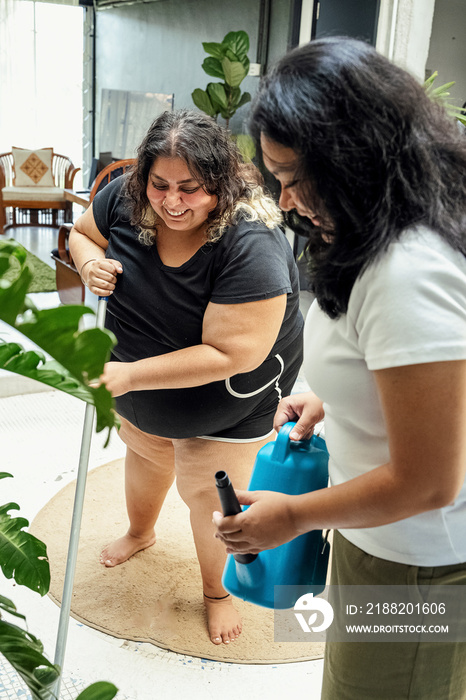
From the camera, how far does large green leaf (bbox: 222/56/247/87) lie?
435cm

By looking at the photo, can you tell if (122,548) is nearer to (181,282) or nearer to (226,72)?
(181,282)

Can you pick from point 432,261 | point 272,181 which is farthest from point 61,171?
point 432,261

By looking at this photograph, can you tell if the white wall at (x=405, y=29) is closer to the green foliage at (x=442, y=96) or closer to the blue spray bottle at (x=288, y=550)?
the green foliage at (x=442, y=96)

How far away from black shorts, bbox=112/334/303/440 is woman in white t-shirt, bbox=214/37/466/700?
793 mm

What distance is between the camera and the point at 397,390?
0.73 metres

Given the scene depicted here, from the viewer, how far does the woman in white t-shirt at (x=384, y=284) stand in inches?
28.4

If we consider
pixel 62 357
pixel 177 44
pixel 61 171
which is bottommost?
pixel 61 171

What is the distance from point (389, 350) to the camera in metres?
0.73

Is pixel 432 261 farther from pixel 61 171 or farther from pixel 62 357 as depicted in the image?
pixel 61 171

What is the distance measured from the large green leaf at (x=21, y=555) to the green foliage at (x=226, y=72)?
382 centimetres

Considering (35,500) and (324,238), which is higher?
(324,238)

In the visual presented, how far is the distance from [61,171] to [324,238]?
518cm

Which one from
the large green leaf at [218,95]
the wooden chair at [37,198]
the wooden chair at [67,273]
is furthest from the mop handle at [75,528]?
the wooden chair at [37,198]

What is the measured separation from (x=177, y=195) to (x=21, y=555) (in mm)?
841
